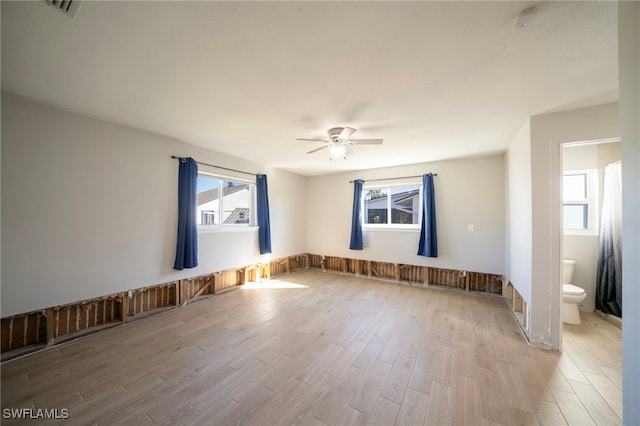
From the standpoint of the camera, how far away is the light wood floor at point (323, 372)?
61.3 inches

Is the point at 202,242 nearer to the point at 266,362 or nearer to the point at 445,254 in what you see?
the point at 266,362

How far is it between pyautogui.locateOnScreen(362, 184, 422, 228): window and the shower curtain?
2.42m

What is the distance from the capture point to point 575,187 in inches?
132

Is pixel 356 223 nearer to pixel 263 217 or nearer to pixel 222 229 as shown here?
pixel 263 217

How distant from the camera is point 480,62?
1.59 m

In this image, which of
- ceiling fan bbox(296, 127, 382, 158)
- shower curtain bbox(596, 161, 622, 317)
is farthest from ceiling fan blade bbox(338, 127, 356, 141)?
shower curtain bbox(596, 161, 622, 317)

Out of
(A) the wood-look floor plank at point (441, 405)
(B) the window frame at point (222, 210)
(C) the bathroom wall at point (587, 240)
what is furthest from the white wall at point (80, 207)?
(C) the bathroom wall at point (587, 240)

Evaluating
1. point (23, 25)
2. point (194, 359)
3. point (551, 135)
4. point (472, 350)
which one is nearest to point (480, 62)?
point (551, 135)

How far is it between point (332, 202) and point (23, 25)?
191 inches

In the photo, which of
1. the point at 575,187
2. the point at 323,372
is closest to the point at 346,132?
the point at 323,372

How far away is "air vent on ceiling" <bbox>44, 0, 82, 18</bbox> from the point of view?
119 cm

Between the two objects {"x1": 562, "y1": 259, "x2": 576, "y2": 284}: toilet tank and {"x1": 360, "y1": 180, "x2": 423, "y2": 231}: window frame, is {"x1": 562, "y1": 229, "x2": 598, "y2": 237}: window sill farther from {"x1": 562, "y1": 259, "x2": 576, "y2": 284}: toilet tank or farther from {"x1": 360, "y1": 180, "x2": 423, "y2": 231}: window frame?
{"x1": 360, "y1": 180, "x2": 423, "y2": 231}: window frame

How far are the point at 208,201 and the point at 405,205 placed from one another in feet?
12.9

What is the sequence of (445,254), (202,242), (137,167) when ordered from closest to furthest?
(137,167) → (202,242) → (445,254)
